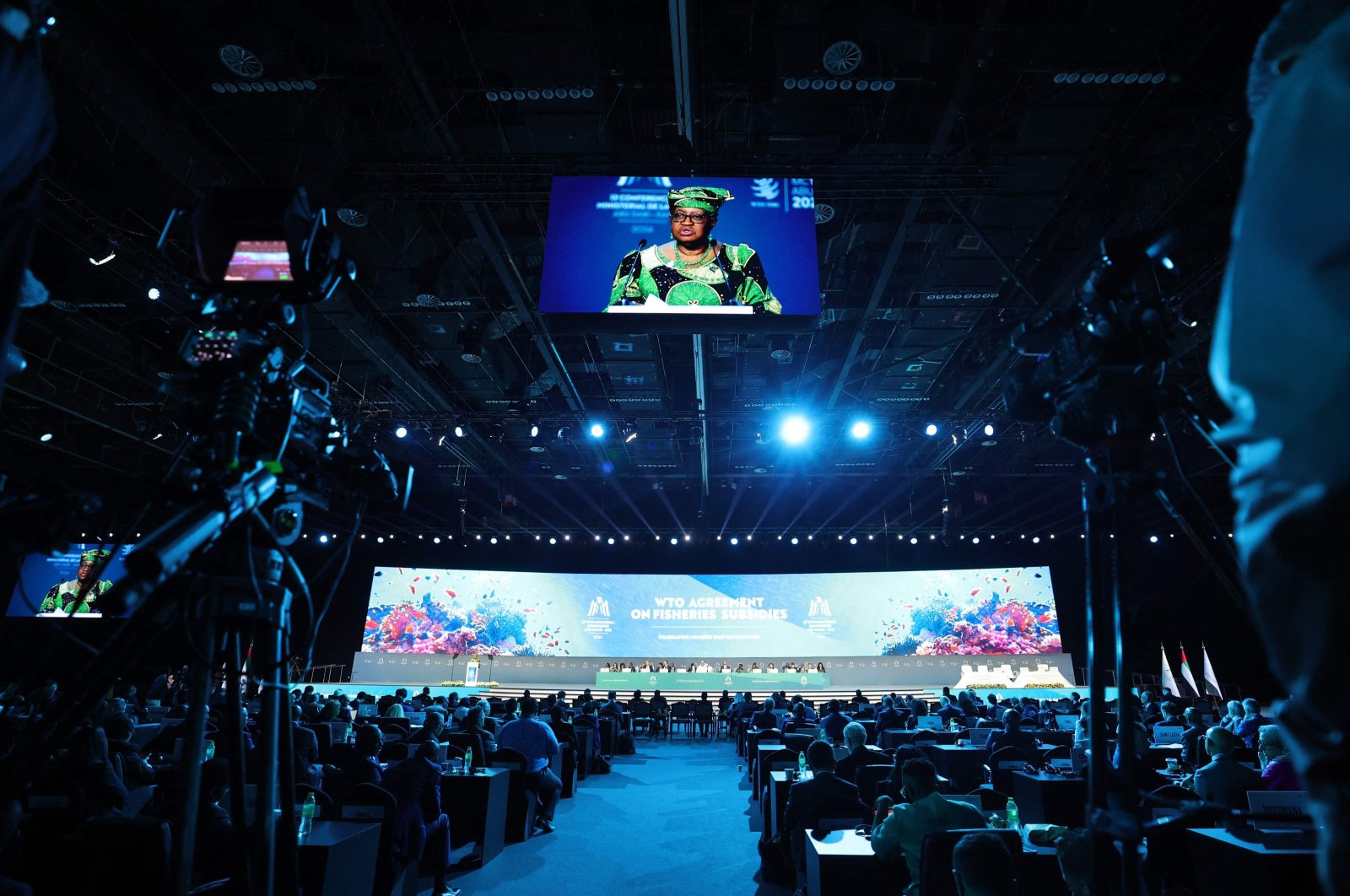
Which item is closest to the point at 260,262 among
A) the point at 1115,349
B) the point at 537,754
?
the point at 1115,349

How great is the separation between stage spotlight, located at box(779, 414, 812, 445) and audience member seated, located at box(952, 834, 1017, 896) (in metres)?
9.23

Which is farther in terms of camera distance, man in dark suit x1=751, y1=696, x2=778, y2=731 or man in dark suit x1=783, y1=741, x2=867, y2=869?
man in dark suit x1=751, y1=696, x2=778, y2=731

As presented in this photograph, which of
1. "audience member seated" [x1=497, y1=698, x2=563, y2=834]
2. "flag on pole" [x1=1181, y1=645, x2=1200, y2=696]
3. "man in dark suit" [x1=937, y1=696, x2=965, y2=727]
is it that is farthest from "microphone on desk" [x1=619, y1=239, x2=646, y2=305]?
"flag on pole" [x1=1181, y1=645, x2=1200, y2=696]

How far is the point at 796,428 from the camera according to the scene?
37.4 feet

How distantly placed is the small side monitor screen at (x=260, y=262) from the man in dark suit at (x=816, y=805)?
13.5ft

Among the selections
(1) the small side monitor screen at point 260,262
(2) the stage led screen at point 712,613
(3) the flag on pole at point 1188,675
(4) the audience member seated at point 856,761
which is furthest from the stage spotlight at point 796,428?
(3) the flag on pole at point 1188,675

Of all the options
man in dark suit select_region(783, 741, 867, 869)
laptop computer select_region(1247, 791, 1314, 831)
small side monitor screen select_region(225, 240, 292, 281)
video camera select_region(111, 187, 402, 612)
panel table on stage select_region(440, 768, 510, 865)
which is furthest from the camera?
panel table on stage select_region(440, 768, 510, 865)

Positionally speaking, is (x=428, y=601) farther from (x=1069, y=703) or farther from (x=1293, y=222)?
(x=1293, y=222)

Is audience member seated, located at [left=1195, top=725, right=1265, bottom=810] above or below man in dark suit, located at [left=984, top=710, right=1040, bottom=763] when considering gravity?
above

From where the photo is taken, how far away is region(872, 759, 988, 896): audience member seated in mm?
3025

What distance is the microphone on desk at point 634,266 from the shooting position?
480 centimetres

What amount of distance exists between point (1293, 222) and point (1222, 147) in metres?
7.28

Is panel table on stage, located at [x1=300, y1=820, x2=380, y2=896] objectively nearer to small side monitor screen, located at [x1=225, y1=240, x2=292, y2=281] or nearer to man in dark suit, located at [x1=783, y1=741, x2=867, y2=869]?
man in dark suit, located at [x1=783, y1=741, x2=867, y2=869]

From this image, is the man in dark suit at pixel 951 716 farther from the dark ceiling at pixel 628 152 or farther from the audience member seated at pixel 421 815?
the audience member seated at pixel 421 815
